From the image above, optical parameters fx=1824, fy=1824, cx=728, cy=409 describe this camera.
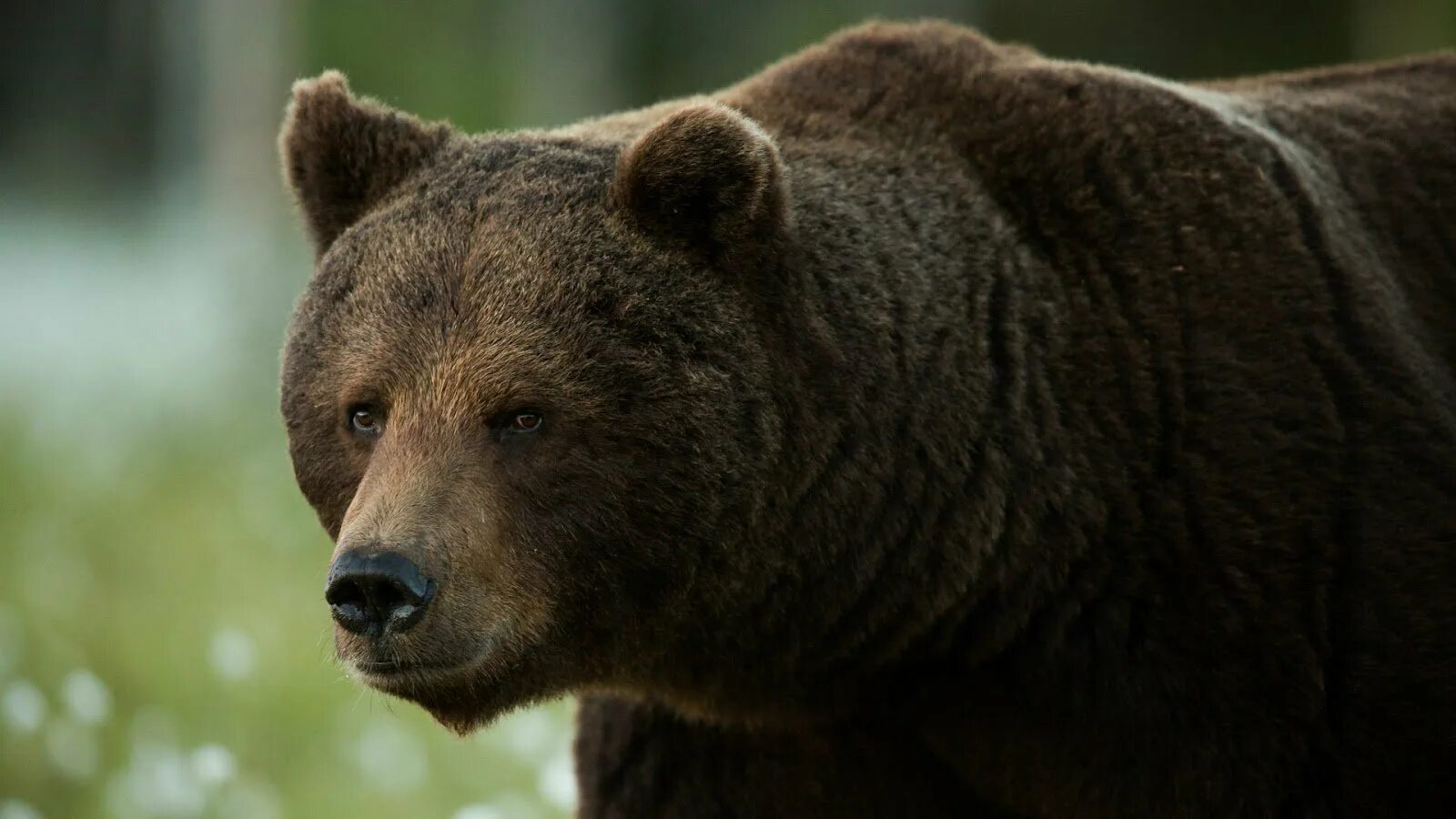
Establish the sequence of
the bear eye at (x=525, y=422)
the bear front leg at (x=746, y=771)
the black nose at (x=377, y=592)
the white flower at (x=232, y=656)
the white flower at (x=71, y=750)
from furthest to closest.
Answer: the white flower at (x=71, y=750)
the white flower at (x=232, y=656)
the bear front leg at (x=746, y=771)
the bear eye at (x=525, y=422)
the black nose at (x=377, y=592)

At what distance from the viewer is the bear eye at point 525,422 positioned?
13.8 ft

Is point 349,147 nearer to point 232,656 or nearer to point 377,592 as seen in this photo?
point 377,592

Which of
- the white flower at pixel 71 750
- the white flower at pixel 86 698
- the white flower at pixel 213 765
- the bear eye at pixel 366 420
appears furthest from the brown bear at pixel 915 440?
the white flower at pixel 71 750

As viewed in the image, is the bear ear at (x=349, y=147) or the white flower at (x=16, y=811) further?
the white flower at (x=16, y=811)

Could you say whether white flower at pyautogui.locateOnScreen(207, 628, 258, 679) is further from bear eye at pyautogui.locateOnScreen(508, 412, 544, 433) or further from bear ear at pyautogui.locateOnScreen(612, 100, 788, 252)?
bear ear at pyautogui.locateOnScreen(612, 100, 788, 252)

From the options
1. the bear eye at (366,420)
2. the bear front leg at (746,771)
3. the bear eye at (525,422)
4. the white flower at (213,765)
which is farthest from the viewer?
the white flower at (213,765)

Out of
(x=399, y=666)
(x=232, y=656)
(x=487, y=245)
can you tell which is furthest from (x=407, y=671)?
(x=232, y=656)

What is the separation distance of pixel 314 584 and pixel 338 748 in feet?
6.22

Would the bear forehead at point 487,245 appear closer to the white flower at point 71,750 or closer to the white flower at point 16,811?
the white flower at point 16,811

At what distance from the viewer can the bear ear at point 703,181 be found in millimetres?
4262

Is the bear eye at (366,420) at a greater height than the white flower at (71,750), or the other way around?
the bear eye at (366,420)

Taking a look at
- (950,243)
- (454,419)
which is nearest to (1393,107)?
(950,243)

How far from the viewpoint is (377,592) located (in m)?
3.90

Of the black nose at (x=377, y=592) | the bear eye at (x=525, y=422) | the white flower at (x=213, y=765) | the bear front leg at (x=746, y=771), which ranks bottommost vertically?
the white flower at (x=213, y=765)
